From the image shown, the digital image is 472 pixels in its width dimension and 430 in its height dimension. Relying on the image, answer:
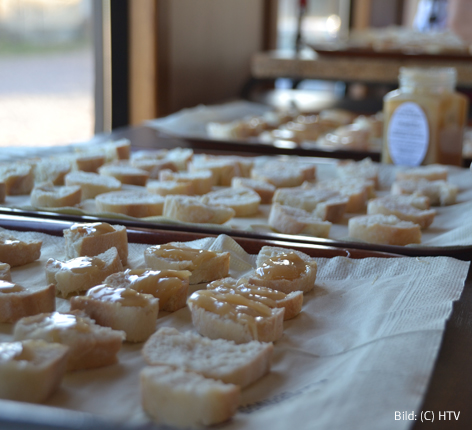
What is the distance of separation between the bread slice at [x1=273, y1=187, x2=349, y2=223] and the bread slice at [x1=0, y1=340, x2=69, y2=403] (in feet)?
2.46

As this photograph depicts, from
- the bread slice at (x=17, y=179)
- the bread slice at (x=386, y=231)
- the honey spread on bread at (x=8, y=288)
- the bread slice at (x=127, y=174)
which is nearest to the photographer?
the honey spread on bread at (x=8, y=288)

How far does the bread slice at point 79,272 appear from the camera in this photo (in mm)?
812

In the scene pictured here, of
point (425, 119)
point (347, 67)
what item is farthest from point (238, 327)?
point (347, 67)

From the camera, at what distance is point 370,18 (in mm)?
6770

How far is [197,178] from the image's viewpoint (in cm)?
145

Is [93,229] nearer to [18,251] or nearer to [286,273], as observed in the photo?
[18,251]

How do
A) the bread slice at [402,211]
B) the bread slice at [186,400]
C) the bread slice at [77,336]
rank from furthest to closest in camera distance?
1. the bread slice at [402,211]
2. the bread slice at [77,336]
3. the bread slice at [186,400]

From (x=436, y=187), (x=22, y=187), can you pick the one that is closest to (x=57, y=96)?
(x=22, y=187)

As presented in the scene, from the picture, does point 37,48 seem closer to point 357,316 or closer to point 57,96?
point 57,96

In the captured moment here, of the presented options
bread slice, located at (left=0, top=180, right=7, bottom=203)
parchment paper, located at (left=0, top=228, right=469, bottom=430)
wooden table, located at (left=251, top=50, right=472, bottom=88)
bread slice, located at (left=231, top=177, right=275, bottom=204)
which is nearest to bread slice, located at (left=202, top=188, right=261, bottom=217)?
bread slice, located at (left=231, top=177, right=275, bottom=204)

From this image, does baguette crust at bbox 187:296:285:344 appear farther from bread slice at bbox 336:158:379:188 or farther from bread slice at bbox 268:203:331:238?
bread slice at bbox 336:158:379:188

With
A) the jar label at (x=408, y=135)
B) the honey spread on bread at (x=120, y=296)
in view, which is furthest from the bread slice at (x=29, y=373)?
the jar label at (x=408, y=135)

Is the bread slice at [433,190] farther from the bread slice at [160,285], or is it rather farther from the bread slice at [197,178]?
the bread slice at [160,285]

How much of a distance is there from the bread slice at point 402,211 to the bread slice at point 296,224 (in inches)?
6.2
